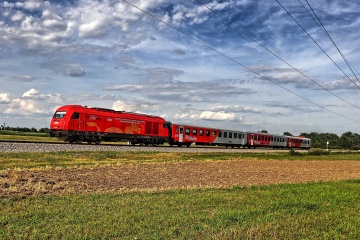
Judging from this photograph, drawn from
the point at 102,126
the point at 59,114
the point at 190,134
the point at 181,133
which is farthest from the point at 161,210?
the point at 190,134

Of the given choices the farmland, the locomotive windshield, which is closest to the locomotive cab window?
the locomotive windshield

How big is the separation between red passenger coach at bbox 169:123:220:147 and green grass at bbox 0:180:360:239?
1545 inches

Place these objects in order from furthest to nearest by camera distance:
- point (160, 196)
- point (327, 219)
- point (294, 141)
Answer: point (294, 141) → point (160, 196) → point (327, 219)

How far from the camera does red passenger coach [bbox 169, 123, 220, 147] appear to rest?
51.7 m

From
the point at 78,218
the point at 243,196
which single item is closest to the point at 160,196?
the point at 243,196

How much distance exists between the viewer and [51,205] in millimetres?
9688

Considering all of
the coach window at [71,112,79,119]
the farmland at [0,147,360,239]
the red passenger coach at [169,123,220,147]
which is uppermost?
the coach window at [71,112,79,119]

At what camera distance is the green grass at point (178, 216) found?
734 cm

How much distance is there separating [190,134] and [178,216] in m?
45.1

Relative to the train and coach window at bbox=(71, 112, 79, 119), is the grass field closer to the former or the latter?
coach window at bbox=(71, 112, 79, 119)

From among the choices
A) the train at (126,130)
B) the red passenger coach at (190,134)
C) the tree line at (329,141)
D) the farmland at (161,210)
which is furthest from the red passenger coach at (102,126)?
the tree line at (329,141)

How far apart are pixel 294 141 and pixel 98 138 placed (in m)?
59.6

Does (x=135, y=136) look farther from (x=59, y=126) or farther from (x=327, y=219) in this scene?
(x=327, y=219)

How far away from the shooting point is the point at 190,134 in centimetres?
5372
